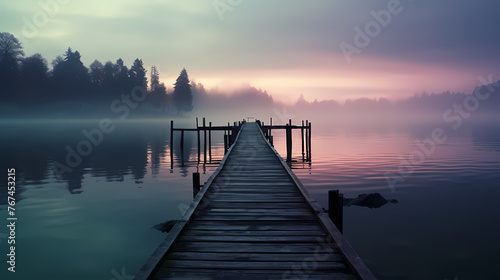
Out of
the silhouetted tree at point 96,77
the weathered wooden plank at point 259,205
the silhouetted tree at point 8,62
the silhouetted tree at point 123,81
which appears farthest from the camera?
the silhouetted tree at point 123,81

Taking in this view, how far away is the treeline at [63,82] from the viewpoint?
83.8 meters

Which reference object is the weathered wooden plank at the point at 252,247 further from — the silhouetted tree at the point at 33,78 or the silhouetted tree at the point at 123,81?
the silhouetted tree at the point at 123,81

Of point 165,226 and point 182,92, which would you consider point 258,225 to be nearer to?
point 165,226

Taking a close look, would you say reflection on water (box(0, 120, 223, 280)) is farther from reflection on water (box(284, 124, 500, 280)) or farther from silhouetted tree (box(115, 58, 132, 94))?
silhouetted tree (box(115, 58, 132, 94))

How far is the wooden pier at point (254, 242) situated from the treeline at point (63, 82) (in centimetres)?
9241

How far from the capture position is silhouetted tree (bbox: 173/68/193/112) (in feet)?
397

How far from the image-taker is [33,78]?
88.4 meters

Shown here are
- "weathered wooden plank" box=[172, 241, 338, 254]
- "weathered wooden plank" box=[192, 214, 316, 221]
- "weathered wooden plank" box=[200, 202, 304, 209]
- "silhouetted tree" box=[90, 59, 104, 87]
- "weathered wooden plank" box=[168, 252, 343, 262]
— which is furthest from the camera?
"silhouetted tree" box=[90, 59, 104, 87]

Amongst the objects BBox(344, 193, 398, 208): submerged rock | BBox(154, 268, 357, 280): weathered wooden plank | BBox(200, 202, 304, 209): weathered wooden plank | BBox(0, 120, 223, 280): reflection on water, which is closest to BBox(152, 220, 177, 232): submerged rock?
BBox(0, 120, 223, 280): reflection on water

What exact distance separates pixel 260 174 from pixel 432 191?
11.8 metres

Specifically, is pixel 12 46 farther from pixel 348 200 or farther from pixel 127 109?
pixel 348 200

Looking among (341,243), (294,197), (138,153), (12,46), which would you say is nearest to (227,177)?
(294,197)

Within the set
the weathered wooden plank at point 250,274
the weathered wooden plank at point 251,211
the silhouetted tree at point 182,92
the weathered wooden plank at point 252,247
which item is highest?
the silhouetted tree at point 182,92

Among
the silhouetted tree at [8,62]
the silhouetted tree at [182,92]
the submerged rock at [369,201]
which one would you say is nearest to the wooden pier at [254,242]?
the submerged rock at [369,201]
